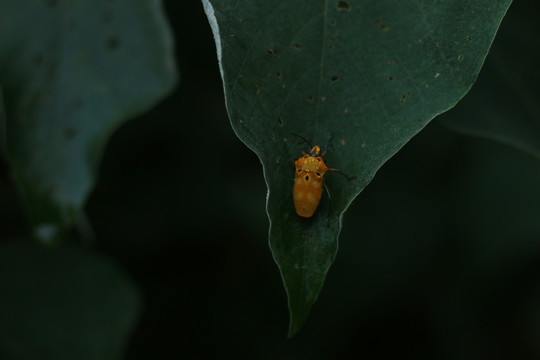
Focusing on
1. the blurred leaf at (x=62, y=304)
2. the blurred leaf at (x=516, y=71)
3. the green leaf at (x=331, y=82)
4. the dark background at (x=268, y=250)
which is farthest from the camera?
the dark background at (x=268, y=250)

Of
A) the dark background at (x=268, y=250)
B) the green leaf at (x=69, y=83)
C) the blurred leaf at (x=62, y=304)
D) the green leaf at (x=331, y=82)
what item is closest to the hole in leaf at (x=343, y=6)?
the green leaf at (x=331, y=82)

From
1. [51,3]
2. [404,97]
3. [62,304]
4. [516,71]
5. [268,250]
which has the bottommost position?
[268,250]

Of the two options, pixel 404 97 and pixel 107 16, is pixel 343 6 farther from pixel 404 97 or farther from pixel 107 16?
pixel 107 16

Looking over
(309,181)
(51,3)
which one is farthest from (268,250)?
(51,3)

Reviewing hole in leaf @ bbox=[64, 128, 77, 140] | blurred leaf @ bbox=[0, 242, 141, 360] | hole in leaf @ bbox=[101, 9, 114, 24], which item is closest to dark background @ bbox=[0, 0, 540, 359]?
blurred leaf @ bbox=[0, 242, 141, 360]

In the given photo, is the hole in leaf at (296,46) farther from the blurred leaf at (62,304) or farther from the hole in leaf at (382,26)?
the blurred leaf at (62,304)

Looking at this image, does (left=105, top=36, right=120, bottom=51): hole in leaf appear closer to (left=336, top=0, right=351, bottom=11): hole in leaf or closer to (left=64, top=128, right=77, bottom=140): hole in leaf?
(left=64, top=128, right=77, bottom=140): hole in leaf

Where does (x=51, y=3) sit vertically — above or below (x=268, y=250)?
above
